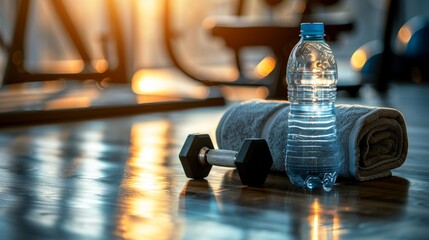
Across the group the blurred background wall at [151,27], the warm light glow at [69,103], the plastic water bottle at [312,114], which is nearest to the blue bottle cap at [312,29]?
the plastic water bottle at [312,114]

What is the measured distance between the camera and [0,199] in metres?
1.54

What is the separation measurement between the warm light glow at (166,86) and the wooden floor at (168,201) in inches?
84.3

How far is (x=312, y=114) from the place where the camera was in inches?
64.5

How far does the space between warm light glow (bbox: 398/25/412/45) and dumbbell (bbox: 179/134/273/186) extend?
441 cm

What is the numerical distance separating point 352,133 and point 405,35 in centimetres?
450

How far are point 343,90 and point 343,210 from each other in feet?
10.3

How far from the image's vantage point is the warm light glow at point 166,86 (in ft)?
15.1

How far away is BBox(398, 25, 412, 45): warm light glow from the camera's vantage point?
5936mm

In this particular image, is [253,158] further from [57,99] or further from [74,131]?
[57,99]

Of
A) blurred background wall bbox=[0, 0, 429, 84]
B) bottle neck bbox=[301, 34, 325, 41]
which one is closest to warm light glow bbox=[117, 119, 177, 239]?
bottle neck bbox=[301, 34, 325, 41]

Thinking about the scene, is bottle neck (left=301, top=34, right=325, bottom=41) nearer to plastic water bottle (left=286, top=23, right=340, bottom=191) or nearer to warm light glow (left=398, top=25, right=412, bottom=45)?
plastic water bottle (left=286, top=23, right=340, bottom=191)

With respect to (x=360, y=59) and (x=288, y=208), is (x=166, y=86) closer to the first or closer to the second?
(x=360, y=59)

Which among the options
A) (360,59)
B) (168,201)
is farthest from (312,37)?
(360,59)

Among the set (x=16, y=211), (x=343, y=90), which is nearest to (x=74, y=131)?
(x=16, y=211)
